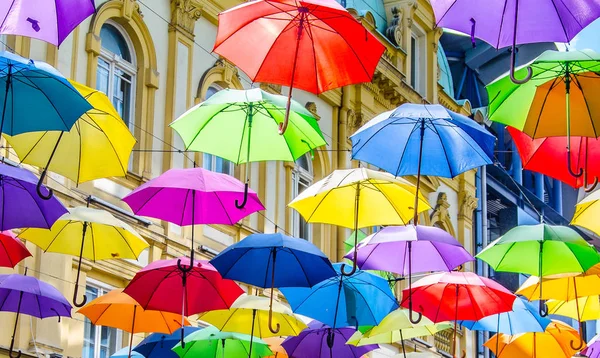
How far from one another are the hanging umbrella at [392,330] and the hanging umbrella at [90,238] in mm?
3129

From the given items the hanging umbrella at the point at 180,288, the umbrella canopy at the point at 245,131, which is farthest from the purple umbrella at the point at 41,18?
the hanging umbrella at the point at 180,288

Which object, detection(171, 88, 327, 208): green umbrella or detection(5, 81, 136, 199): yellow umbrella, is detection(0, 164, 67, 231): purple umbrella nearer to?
detection(5, 81, 136, 199): yellow umbrella

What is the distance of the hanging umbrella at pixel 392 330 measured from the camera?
54.2 feet

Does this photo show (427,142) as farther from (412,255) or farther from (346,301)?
(346,301)

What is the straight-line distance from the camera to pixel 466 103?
3256cm

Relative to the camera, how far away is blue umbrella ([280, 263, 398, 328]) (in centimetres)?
1623

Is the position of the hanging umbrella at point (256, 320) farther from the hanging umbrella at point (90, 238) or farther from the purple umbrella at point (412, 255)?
A: the hanging umbrella at point (90, 238)

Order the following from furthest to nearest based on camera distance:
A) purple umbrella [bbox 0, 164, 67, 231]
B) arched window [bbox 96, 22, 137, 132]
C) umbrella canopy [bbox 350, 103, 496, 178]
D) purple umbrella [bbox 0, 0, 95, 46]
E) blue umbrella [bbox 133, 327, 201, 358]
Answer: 1. arched window [bbox 96, 22, 137, 132]
2. blue umbrella [bbox 133, 327, 201, 358]
3. umbrella canopy [bbox 350, 103, 496, 178]
4. purple umbrella [bbox 0, 164, 67, 231]
5. purple umbrella [bbox 0, 0, 95, 46]

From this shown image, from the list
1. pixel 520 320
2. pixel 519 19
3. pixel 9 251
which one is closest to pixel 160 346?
pixel 9 251

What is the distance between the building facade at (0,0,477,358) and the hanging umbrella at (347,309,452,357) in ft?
6.50

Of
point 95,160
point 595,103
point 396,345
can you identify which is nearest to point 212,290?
point 95,160

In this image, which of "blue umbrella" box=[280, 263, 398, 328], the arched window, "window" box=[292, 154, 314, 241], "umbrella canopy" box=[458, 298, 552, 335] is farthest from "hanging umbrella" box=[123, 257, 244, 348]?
"window" box=[292, 154, 314, 241]

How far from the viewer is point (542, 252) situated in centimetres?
1596

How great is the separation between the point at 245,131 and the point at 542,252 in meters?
3.78
